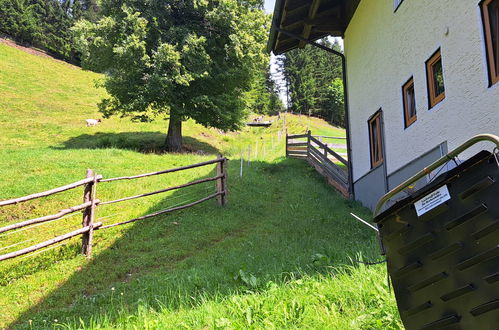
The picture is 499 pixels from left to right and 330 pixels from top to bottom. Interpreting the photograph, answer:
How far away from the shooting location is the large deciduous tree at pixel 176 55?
16.5 m

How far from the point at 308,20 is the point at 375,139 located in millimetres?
4043

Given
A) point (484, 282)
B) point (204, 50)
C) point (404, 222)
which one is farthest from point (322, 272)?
point (204, 50)

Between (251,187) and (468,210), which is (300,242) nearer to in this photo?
(468,210)

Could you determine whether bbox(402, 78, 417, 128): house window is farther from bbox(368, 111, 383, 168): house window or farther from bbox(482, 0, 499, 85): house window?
bbox(482, 0, 499, 85): house window

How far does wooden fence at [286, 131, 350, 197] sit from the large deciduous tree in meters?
3.76

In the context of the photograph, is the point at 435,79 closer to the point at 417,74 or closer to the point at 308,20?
the point at 417,74

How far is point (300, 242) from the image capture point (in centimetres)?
659

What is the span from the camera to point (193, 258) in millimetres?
6281

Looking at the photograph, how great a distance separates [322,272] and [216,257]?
82.4 inches

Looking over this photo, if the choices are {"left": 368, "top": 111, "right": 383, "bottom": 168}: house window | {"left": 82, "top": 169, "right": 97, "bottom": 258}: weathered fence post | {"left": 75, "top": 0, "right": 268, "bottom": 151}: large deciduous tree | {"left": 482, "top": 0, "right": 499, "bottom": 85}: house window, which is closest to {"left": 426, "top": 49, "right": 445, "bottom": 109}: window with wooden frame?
{"left": 482, "top": 0, "right": 499, "bottom": 85}: house window

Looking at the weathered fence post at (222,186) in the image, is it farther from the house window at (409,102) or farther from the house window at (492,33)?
the house window at (492,33)

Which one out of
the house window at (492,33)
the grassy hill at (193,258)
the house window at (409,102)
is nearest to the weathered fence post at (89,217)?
the grassy hill at (193,258)

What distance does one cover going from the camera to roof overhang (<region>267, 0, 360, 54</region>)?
31.7 ft

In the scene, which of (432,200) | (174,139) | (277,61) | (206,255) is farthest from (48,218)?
(277,61)
